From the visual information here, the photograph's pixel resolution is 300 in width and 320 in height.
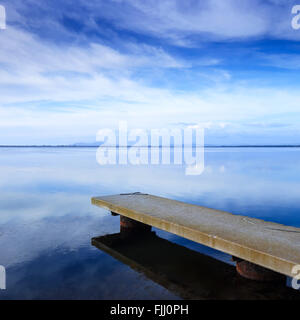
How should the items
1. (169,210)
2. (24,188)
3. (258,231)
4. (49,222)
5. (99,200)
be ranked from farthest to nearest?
1. (24,188)
2. (49,222)
3. (99,200)
4. (169,210)
5. (258,231)

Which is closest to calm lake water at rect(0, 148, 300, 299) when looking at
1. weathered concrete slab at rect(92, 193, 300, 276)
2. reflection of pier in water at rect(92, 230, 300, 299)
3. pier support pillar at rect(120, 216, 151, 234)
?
reflection of pier in water at rect(92, 230, 300, 299)

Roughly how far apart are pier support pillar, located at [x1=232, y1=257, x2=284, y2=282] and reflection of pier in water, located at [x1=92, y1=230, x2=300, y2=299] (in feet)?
0.29

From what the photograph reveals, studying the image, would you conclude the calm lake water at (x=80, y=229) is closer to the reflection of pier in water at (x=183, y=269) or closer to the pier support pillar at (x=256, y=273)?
the reflection of pier in water at (x=183, y=269)

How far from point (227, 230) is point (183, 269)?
55.9 inches

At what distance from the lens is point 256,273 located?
16.2 ft

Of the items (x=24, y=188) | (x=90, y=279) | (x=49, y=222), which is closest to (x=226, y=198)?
(x=49, y=222)

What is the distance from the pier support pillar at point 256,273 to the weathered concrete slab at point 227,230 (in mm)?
590

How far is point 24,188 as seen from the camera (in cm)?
1588

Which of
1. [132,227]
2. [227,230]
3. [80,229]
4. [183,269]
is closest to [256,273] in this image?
[227,230]

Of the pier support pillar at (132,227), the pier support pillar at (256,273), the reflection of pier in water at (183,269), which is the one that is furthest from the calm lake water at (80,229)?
the pier support pillar at (256,273)
